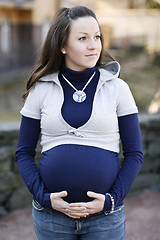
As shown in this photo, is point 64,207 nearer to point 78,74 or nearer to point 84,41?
point 78,74

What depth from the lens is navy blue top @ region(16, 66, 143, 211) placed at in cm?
164

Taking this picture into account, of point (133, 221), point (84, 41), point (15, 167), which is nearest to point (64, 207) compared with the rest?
point (84, 41)

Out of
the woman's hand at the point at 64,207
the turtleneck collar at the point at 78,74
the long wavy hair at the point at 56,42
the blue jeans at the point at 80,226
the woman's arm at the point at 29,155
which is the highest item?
the long wavy hair at the point at 56,42

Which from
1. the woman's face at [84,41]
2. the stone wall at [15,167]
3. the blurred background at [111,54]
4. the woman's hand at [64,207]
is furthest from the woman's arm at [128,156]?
the stone wall at [15,167]

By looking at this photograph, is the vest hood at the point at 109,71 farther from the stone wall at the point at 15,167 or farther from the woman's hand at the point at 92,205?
the stone wall at the point at 15,167

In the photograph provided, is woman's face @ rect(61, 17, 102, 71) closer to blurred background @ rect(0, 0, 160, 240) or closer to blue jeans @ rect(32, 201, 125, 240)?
blue jeans @ rect(32, 201, 125, 240)

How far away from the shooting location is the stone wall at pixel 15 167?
3285 millimetres

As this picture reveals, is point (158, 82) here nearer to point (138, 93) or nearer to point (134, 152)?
point (138, 93)

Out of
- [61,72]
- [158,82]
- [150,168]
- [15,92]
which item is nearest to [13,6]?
[15,92]

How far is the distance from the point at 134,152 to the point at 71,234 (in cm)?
49

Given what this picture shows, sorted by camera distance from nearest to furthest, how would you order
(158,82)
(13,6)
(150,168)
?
(150,168) → (158,82) → (13,6)

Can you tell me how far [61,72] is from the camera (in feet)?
5.98

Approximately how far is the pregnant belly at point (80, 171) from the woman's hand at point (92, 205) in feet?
0.16

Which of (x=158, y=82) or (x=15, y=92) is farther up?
(x=158, y=82)
